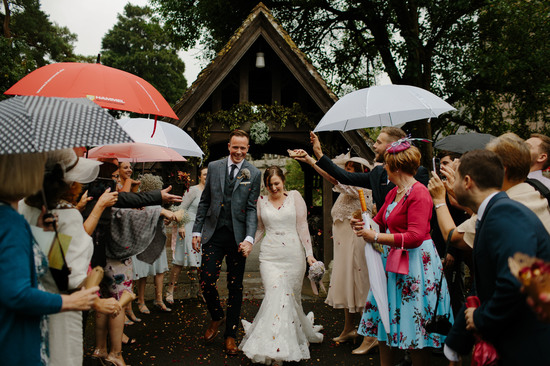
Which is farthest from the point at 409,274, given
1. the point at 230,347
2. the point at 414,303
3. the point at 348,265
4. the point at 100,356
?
the point at 100,356

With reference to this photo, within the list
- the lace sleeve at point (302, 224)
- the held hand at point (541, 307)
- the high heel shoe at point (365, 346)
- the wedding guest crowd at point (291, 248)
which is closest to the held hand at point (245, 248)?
the wedding guest crowd at point (291, 248)

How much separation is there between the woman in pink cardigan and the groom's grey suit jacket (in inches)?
66.4

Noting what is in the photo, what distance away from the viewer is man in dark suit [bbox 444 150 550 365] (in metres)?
1.84

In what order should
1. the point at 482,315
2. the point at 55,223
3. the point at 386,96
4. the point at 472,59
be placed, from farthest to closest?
the point at 472,59 → the point at 386,96 → the point at 55,223 → the point at 482,315

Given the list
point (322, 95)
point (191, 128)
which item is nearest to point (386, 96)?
point (322, 95)

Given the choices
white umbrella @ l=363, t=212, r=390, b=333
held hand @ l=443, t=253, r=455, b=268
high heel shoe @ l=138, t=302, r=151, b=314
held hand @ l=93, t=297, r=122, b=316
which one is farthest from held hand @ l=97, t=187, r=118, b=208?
high heel shoe @ l=138, t=302, r=151, b=314

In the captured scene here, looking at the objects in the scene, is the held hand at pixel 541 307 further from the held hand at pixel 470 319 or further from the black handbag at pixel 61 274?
the black handbag at pixel 61 274

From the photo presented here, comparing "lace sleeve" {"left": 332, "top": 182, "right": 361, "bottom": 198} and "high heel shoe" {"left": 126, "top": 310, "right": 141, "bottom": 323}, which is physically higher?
"lace sleeve" {"left": 332, "top": 182, "right": 361, "bottom": 198}

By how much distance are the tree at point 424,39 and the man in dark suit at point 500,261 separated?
9.01m

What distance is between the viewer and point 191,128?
8125 mm

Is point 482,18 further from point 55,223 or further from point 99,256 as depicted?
point 55,223

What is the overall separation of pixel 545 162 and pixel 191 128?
20.1 feet

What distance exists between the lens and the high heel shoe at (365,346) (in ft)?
15.9

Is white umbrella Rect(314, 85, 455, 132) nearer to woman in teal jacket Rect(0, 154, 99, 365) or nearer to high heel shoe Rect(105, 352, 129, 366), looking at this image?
high heel shoe Rect(105, 352, 129, 366)
